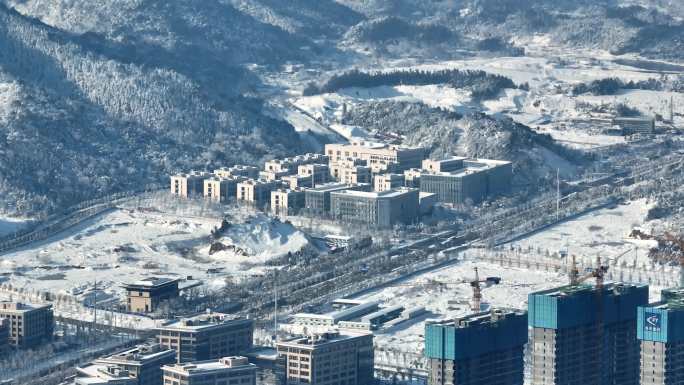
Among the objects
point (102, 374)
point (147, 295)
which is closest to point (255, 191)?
point (147, 295)

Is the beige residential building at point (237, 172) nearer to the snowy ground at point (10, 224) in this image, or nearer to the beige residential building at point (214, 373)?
the snowy ground at point (10, 224)

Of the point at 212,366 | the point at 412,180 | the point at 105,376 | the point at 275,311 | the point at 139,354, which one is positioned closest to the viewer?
the point at 212,366

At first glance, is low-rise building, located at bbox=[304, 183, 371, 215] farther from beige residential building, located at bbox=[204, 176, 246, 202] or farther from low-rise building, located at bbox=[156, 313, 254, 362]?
low-rise building, located at bbox=[156, 313, 254, 362]

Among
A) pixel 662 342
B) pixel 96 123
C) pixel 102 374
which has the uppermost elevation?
pixel 96 123

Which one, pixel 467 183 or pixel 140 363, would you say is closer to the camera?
pixel 140 363

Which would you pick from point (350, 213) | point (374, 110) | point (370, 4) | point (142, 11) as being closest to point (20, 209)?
point (350, 213)

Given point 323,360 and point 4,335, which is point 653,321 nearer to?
point 323,360

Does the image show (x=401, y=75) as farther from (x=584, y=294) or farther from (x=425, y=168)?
(x=584, y=294)
